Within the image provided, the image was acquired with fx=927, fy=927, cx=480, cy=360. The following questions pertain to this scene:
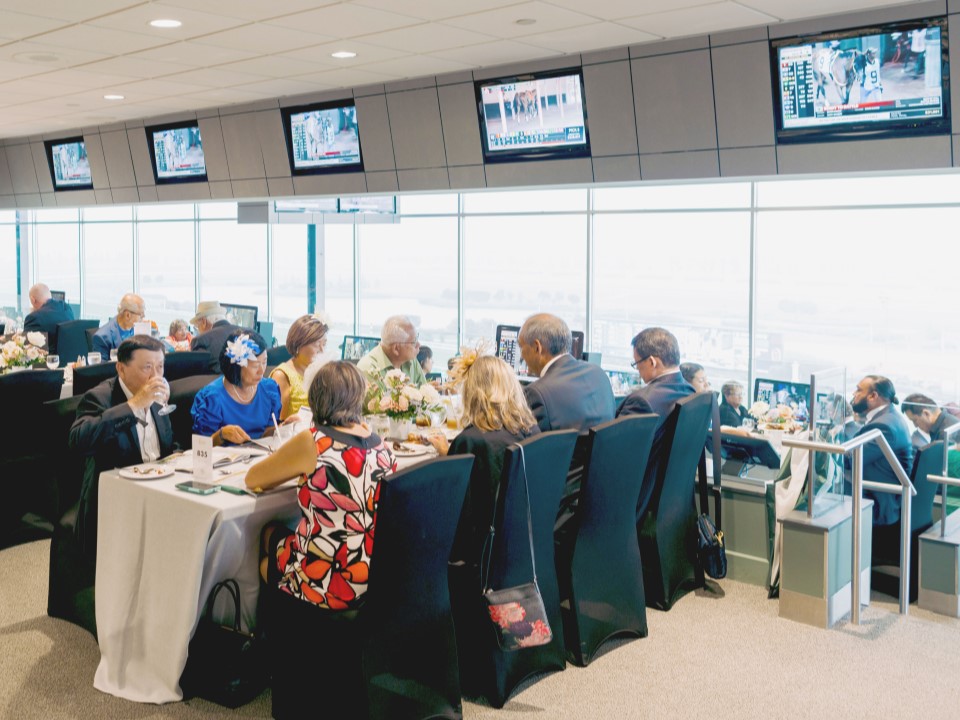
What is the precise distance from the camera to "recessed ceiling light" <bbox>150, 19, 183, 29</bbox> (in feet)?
17.2

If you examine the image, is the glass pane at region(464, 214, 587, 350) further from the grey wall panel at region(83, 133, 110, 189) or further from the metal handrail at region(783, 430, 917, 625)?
the metal handrail at region(783, 430, 917, 625)

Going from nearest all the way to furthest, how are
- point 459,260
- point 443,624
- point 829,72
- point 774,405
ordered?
point 443,624 → point 829,72 → point 774,405 → point 459,260

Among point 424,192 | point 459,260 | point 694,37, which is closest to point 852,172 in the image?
point 694,37

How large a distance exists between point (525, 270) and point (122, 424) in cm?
1393

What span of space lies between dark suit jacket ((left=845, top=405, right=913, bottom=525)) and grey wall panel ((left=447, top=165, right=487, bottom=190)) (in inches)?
148

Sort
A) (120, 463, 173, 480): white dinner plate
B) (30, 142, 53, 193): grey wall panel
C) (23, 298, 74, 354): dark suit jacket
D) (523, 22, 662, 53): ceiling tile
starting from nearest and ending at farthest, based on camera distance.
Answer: (120, 463, 173, 480): white dinner plate, (523, 22, 662, 53): ceiling tile, (23, 298, 74, 354): dark suit jacket, (30, 142, 53, 193): grey wall panel

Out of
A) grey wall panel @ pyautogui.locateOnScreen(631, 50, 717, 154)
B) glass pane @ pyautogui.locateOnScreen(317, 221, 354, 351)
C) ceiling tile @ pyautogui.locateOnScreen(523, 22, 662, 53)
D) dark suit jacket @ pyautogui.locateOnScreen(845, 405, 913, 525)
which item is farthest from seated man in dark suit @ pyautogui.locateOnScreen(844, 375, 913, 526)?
glass pane @ pyautogui.locateOnScreen(317, 221, 354, 351)

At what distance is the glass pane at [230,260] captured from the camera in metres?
13.8

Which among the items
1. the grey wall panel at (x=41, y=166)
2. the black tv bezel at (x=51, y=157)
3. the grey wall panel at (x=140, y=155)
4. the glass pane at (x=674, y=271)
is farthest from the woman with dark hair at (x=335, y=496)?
the glass pane at (x=674, y=271)

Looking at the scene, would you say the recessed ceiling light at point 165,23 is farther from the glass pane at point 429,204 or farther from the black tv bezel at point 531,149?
the glass pane at point 429,204

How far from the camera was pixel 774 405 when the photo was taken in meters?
6.51

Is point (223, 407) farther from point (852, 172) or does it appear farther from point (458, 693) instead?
point (852, 172)

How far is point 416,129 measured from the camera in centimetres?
778

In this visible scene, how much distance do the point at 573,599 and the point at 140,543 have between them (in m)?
1.76
